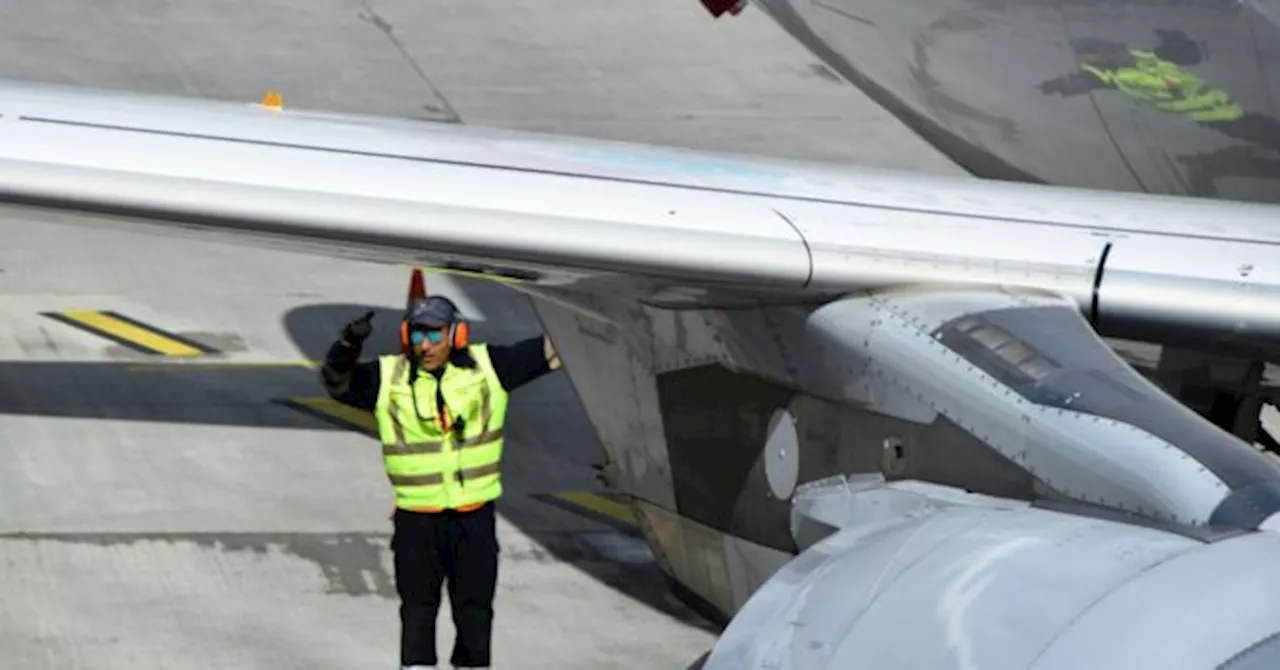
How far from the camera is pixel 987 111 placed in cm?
1313

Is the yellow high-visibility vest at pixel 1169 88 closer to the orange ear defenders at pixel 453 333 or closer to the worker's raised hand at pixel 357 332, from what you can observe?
the orange ear defenders at pixel 453 333

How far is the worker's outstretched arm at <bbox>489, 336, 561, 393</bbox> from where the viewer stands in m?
10.5

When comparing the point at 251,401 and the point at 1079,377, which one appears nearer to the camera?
the point at 1079,377

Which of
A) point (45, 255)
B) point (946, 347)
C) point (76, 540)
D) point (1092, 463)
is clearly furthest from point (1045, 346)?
point (45, 255)

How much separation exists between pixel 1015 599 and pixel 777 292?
4285mm

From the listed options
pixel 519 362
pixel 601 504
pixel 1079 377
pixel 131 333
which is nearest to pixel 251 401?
pixel 131 333

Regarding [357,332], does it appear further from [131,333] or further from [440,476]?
[131,333]

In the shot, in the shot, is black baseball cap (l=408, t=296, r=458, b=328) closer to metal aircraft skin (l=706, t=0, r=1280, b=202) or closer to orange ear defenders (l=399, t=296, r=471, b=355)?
orange ear defenders (l=399, t=296, r=471, b=355)

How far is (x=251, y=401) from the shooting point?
14.8m

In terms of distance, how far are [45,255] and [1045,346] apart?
10154mm

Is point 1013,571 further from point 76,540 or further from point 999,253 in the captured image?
point 76,540

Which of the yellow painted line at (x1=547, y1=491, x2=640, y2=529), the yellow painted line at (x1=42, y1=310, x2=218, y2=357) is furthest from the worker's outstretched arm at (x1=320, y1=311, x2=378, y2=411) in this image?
the yellow painted line at (x1=42, y1=310, x2=218, y2=357)

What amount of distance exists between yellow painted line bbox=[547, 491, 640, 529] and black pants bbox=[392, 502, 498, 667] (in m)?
3.12

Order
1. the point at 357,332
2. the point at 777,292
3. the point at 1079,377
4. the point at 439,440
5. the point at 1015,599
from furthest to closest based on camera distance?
the point at 357,332, the point at 777,292, the point at 439,440, the point at 1079,377, the point at 1015,599
